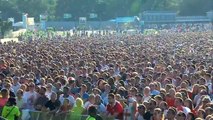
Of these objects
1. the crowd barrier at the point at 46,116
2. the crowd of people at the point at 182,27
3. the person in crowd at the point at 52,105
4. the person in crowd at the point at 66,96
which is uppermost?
the person in crowd at the point at 66,96

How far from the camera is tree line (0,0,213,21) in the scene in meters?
120

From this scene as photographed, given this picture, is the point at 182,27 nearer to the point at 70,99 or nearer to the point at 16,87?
the point at 16,87

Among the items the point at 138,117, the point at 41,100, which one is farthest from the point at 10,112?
the point at 138,117

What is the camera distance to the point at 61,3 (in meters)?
126

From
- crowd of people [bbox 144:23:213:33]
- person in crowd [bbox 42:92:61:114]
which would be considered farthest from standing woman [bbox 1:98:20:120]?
crowd of people [bbox 144:23:213:33]

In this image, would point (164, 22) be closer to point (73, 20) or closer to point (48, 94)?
point (73, 20)

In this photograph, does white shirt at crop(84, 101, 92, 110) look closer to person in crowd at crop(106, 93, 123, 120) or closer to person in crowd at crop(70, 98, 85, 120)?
person in crowd at crop(70, 98, 85, 120)

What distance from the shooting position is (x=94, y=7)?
405 ft

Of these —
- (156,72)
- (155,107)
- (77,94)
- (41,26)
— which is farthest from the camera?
(41,26)

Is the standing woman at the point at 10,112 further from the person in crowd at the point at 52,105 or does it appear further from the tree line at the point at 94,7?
the tree line at the point at 94,7

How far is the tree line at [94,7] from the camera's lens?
394ft

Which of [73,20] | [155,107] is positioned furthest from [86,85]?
[73,20]

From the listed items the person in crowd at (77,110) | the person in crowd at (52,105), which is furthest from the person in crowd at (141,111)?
the person in crowd at (52,105)

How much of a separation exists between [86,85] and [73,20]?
99111 millimetres
